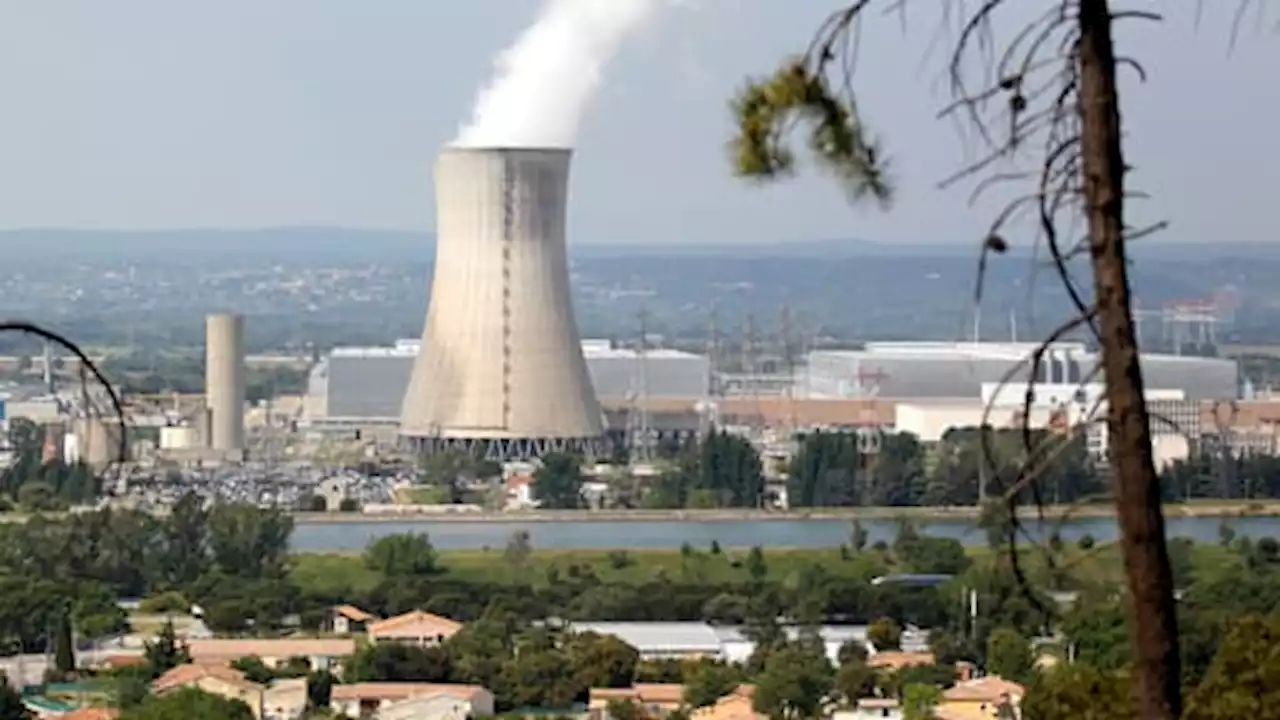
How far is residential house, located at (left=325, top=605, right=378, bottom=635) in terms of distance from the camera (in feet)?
54.5

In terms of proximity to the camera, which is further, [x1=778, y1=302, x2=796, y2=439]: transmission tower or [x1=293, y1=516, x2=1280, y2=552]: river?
[x1=778, y1=302, x2=796, y2=439]: transmission tower

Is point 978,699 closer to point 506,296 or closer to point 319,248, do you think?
point 506,296

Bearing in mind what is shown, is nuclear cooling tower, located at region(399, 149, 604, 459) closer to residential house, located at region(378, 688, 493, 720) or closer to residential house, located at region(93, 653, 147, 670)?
residential house, located at region(93, 653, 147, 670)

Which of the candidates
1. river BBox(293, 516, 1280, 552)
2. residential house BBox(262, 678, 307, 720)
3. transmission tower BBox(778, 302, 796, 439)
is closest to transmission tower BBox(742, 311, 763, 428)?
transmission tower BBox(778, 302, 796, 439)

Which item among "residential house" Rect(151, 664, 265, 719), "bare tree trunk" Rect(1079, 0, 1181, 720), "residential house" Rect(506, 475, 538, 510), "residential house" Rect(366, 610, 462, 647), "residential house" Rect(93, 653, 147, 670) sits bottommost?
"residential house" Rect(151, 664, 265, 719)

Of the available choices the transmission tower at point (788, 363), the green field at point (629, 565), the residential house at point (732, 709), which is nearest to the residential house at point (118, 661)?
the residential house at point (732, 709)

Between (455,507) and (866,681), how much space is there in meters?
12.3

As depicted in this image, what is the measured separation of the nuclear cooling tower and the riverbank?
3.71 ft

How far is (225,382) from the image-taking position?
30.3 meters

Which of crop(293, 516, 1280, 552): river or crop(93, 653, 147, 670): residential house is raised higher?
crop(293, 516, 1280, 552): river

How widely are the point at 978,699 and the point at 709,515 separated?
13306mm

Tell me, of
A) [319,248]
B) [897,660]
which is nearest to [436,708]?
[897,660]

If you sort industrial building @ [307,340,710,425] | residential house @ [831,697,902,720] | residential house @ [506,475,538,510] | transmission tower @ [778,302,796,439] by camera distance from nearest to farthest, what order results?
residential house @ [831,697,902,720]
residential house @ [506,475,538,510]
transmission tower @ [778,302,796,439]
industrial building @ [307,340,710,425]

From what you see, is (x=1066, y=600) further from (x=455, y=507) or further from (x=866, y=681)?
(x=455, y=507)
